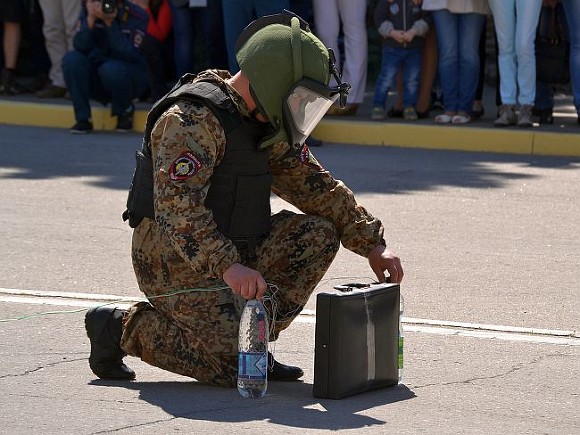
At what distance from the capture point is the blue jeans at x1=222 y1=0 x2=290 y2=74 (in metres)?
11.7

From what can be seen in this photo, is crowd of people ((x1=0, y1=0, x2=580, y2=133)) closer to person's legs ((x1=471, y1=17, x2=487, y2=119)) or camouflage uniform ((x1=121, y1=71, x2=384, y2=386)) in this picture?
person's legs ((x1=471, y1=17, x2=487, y2=119))

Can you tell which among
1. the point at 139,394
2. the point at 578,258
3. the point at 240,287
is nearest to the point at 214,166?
the point at 240,287

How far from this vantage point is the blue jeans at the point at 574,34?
1129cm

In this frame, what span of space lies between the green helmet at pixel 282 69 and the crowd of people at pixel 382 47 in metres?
6.91

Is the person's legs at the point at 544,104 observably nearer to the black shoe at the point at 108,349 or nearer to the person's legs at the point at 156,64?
the person's legs at the point at 156,64

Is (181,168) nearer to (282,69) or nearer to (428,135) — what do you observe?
(282,69)

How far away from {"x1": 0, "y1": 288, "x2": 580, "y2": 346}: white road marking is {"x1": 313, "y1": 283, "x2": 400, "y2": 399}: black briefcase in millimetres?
961

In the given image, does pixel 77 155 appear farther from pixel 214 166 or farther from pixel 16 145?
A: pixel 214 166

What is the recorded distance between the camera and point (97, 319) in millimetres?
5039

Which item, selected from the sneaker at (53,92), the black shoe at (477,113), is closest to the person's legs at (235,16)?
the black shoe at (477,113)

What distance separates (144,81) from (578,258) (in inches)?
226

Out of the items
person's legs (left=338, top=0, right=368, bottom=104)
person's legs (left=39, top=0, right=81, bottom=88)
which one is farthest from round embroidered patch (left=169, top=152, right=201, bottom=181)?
person's legs (left=39, top=0, right=81, bottom=88)

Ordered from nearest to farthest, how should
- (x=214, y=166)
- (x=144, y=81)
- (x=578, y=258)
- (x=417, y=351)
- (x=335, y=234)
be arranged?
1. (x=214, y=166)
2. (x=335, y=234)
3. (x=417, y=351)
4. (x=578, y=258)
5. (x=144, y=81)

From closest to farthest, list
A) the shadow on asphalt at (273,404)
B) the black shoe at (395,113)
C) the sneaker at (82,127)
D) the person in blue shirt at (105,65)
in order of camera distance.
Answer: the shadow on asphalt at (273,404) < the person in blue shirt at (105,65) < the sneaker at (82,127) < the black shoe at (395,113)
